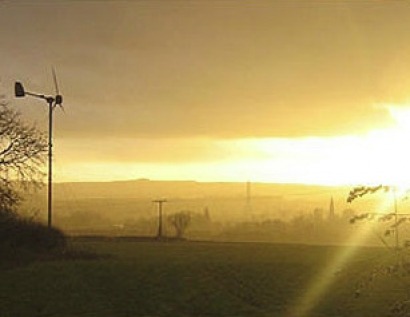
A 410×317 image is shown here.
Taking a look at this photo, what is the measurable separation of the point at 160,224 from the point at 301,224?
13478 mm

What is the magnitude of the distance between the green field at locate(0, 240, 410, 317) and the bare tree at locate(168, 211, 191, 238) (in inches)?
519

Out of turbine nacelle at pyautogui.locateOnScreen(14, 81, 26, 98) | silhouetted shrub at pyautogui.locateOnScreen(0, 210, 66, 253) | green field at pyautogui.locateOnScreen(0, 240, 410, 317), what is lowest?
green field at pyautogui.locateOnScreen(0, 240, 410, 317)

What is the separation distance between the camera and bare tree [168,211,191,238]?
46438mm

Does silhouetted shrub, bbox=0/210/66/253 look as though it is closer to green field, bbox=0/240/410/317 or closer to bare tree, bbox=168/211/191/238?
green field, bbox=0/240/410/317

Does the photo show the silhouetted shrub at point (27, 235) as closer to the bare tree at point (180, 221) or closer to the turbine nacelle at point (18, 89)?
the turbine nacelle at point (18, 89)

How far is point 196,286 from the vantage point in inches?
1013

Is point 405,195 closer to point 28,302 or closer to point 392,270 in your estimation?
point 392,270

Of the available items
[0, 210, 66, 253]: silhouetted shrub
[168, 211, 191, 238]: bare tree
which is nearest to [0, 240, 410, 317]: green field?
[0, 210, 66, 253]: silhouetted shrub

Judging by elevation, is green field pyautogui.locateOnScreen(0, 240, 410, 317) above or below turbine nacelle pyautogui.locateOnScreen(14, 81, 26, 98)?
below

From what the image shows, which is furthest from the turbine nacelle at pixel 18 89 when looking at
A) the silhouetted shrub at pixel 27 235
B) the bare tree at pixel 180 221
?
the bare tree at pixel 180 221

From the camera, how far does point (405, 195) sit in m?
8.91

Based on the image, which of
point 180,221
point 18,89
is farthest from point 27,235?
point 180,221

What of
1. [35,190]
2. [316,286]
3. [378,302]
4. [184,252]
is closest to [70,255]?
[184,252]

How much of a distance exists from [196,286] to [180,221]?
71.7 ft
